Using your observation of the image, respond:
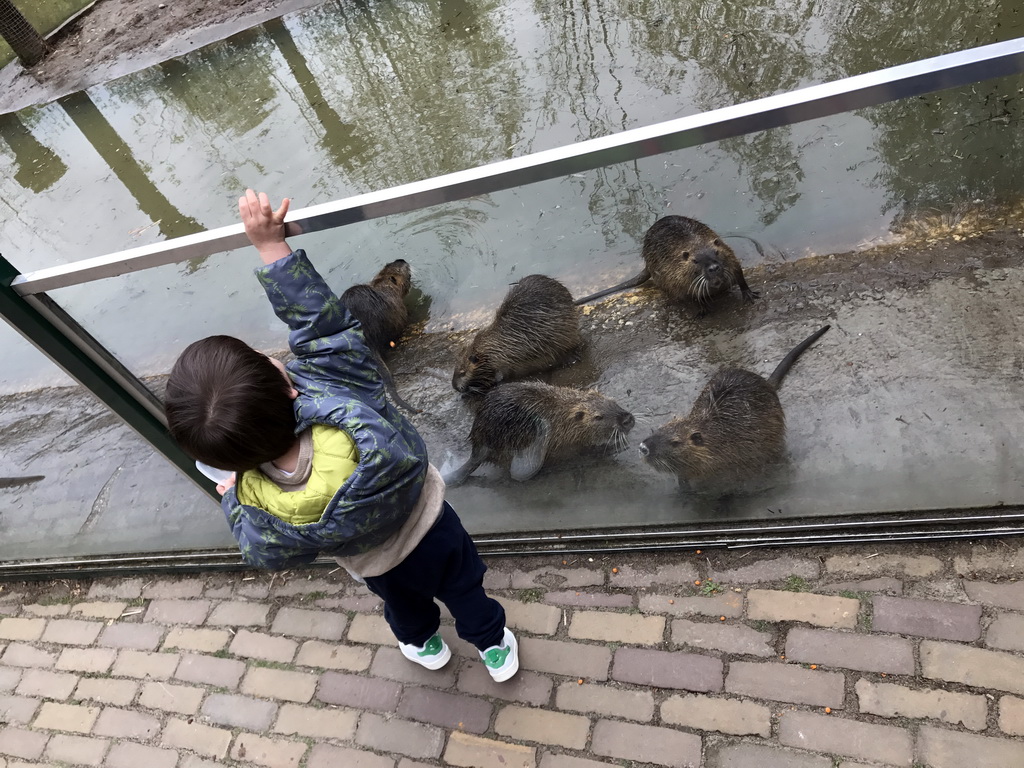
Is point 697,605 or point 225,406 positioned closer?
point 225,406

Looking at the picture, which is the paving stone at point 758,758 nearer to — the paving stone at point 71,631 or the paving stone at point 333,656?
the paving stone at point 333,656

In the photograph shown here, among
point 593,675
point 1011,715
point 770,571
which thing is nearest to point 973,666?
point 1011,715

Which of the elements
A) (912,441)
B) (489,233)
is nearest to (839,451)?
(912,441)

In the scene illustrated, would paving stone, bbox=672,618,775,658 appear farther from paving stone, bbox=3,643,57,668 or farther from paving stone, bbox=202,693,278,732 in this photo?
paving stone, bbox=3,643,57,668

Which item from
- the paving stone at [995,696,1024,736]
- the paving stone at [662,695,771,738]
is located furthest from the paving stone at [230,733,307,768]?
the paving stone at [995,696,1024,736]

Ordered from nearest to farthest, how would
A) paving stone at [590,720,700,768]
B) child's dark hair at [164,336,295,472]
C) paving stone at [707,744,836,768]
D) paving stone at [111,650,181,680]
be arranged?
child's dark hair at [164,336,295,472], paving stone at [707,744,836,768], paving stone at [590,720,700,768], paving stone at [111,650,181,680]

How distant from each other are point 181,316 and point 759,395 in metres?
2.17

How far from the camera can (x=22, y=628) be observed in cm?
308

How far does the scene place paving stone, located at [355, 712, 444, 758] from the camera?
2227 mm

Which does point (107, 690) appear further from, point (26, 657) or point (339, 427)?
point (339, 427)

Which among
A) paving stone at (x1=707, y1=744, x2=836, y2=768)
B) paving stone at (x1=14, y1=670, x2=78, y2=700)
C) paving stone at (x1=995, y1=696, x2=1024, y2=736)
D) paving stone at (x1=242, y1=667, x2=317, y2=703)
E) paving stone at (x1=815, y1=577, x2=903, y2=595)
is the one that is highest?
paving stone at (x1=14, y1=670, x2=78, y2=700)

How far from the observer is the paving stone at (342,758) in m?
2.23

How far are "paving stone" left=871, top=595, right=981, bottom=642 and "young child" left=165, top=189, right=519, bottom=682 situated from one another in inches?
55.0

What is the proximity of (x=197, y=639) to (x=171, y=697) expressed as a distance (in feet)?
0.75
